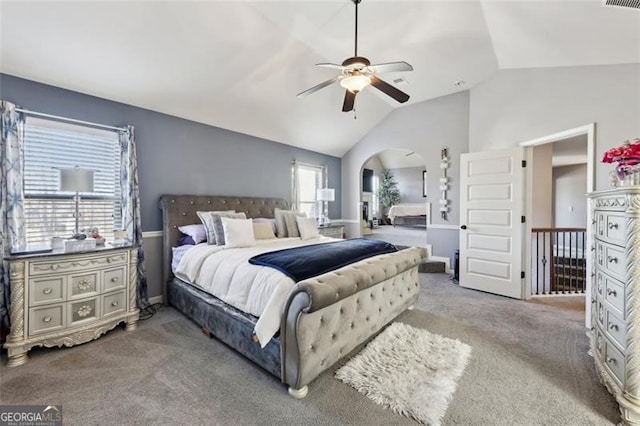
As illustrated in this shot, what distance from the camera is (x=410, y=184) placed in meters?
11.0

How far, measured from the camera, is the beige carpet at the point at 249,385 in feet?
5.57

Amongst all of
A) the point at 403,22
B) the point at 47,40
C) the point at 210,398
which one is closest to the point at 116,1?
the point at 47,40

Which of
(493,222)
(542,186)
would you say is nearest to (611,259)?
(493,222)

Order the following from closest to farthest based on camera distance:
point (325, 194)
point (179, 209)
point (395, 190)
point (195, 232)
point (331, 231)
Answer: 1. point (195, 232)
2. point (179, 209)
3. point (325, 194)
4. point (331, 231)
5. point (395, 190)

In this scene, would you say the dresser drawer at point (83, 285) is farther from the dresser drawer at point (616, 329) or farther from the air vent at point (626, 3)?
the air vent at point (626, 3)

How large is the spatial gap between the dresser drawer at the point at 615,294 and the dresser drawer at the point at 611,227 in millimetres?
284

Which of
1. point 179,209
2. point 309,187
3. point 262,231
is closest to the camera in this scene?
point 179,209

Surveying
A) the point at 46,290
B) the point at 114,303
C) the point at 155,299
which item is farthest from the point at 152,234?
the point at 46,290

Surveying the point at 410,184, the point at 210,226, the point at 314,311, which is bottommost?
the point at 314,311

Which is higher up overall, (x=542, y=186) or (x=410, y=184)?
(x=410, y=184)

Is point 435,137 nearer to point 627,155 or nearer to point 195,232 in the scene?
point 627,155

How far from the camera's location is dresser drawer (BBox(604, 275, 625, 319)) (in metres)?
A: 1.78

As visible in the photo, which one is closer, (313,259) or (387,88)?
(313,259)

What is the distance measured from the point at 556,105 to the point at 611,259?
2.42m
